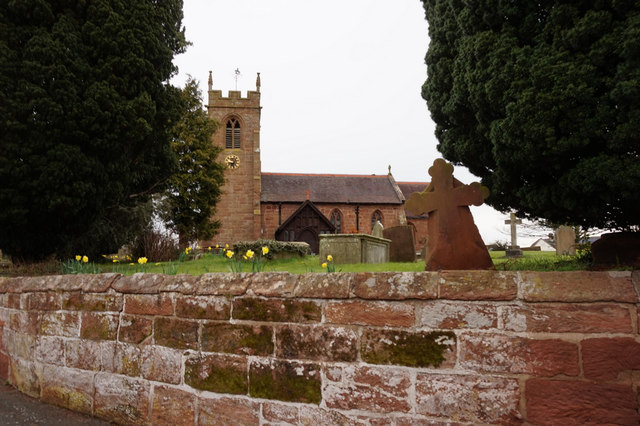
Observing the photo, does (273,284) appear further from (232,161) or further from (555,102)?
(232,161)

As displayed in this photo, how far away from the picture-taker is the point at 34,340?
4637 millimetres

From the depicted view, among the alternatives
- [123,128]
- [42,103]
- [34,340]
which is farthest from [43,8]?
[34,340]

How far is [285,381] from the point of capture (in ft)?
10.3

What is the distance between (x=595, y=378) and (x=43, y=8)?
31.5 feet

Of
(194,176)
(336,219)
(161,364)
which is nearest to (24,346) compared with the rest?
(161,364)

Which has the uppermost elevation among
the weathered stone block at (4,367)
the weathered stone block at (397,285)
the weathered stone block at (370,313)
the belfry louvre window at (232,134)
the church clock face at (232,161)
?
the belfry louvre window at (232,134)

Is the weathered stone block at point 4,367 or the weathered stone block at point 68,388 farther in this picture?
the weathered stone block at point 4,367

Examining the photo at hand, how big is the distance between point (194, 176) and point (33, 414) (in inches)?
814

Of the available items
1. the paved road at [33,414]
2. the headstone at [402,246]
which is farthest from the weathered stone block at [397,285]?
the headstone at [402,246]

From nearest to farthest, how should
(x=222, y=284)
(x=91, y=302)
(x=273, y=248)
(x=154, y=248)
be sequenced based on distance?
(x=222, y=284)
(x=91, y=302)
(x=154, y=248)
(x=273, y=248)

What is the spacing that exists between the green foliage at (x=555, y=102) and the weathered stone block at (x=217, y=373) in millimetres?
3643

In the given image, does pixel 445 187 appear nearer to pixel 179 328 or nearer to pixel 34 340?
pixel 179 328

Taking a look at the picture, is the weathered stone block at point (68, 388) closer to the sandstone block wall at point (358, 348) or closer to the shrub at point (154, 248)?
the sandstone block wall at point (358, 348)

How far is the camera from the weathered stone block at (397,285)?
2.82 meters
